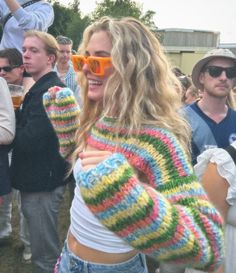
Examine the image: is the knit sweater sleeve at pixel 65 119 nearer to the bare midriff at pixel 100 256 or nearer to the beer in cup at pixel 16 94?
the bare midriff at pixel 100 256

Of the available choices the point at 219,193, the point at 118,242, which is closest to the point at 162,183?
the point at 118,242

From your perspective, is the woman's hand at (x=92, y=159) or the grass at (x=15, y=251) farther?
the grass at (x=15, y=251)

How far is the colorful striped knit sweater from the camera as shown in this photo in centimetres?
106

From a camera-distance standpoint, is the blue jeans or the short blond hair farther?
the short blond hair

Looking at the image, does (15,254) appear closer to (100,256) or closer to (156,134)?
(100,256)

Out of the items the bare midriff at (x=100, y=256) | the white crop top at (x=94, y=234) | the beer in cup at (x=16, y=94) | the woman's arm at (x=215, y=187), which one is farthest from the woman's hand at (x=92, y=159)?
the beer in cup at (x=16, y=94)

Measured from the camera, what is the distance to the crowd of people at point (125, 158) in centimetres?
110

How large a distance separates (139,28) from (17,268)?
2649 mm

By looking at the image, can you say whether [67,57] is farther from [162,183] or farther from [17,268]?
[162,183]

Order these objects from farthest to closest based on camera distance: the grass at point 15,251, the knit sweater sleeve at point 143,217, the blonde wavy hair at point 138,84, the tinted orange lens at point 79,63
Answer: the grass at point 15,251, the tinted orange lens at point 79,63, the blonde wavy hair at point 138,84, the knit sweater sleeve at point 143,217

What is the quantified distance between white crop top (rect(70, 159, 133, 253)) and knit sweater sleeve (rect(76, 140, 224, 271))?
16.5 inches

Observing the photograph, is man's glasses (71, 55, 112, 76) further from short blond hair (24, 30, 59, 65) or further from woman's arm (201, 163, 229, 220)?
short blond hair (24, 30, 59, 65)

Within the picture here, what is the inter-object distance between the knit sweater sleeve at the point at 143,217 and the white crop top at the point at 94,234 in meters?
0.42

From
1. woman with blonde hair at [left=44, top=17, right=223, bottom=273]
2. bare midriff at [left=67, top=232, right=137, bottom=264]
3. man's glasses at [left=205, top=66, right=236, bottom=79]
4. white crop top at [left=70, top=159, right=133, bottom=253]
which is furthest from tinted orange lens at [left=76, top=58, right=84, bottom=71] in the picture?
man's glasses at [left=205, top=66, right=236, bottom=79]
